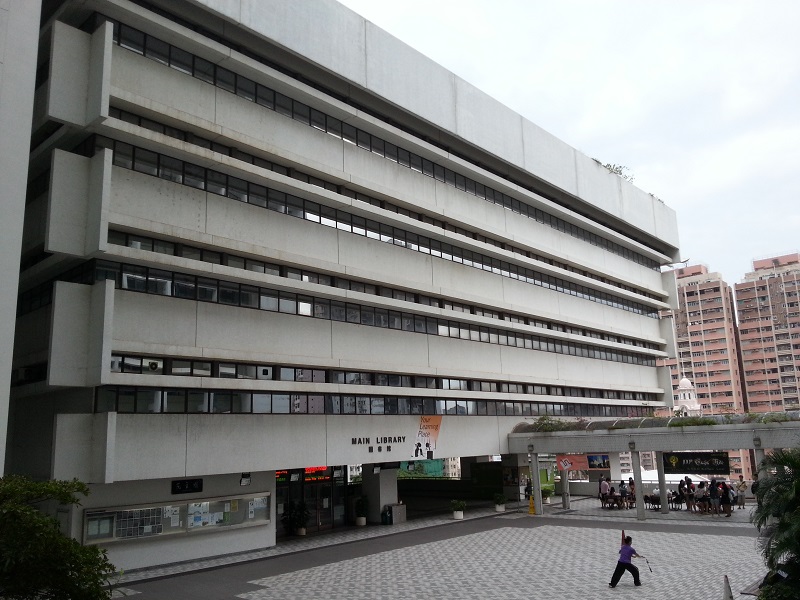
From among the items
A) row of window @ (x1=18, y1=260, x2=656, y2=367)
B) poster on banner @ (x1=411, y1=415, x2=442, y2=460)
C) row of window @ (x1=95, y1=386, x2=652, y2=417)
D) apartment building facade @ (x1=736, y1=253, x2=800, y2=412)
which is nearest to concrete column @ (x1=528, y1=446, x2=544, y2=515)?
row of window @ (x1=95, y1=386, x2=652, y2=417)

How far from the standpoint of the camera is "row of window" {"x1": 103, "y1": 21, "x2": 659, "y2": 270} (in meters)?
24.8

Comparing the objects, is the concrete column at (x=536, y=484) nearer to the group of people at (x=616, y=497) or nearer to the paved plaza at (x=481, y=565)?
the paved plaza at (x=481, y=565)

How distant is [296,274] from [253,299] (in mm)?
2562

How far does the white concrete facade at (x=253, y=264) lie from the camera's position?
73.1ft

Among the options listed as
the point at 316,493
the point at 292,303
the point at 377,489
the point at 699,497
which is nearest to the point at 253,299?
the point at 292,303

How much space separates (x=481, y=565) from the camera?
22781 mm

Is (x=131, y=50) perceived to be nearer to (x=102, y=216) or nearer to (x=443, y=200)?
(x=102, y=216)

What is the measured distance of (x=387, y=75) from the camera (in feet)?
109

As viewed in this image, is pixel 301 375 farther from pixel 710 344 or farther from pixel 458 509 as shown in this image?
pixel 710 344

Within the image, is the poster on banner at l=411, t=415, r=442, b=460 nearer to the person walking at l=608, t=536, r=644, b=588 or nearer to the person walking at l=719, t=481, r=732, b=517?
the person walking at l=719, t=481, r=732, b=517

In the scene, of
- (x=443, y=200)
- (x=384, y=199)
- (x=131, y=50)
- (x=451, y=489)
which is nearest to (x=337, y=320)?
(x=384, y=199)

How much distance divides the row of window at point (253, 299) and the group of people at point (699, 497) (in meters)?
10.1

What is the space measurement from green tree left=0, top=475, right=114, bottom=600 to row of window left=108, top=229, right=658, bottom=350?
1365 centimetres

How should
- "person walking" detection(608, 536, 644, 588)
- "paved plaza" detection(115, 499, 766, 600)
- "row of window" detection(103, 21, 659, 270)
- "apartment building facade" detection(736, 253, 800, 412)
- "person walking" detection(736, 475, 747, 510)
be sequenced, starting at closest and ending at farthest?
"person walking" detection(608, 536, 644, 588) → "paved plaza" detection(115, 499, 766, 600) → "row of window" detection(103, 21, 659, 270) → "person walking" detection(736, 475, 747, 510) → "apartment building facade" detection(736, 253, 800, 412)
